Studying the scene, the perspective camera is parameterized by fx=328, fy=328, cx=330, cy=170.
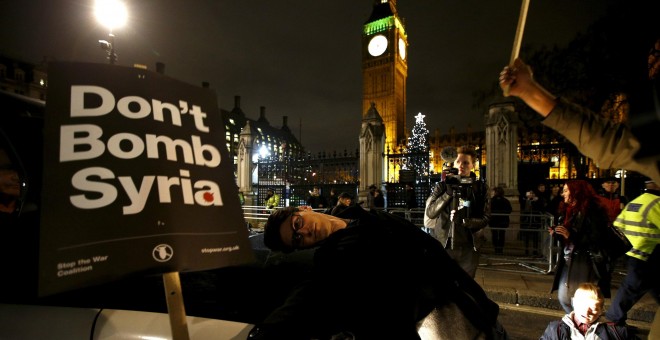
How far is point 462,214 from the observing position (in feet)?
15.0

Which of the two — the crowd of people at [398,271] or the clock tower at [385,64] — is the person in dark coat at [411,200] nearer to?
the crowd of people at [398,271]

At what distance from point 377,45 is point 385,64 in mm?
4151

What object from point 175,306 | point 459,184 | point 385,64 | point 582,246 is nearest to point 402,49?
point 385,64

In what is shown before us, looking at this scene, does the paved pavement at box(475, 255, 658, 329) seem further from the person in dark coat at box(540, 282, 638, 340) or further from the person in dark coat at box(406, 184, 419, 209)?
the person in dark coat at box(406, 184, 419, 209)

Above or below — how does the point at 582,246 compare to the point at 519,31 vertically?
below

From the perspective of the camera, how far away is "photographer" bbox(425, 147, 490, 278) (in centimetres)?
448

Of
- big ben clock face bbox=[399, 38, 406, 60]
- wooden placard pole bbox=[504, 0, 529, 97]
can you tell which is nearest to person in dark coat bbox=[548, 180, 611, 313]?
wooden placard pole bbox=[504, 0, 529, 97]

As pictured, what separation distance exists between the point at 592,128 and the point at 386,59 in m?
69.8

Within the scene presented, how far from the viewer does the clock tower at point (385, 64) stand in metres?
65.6

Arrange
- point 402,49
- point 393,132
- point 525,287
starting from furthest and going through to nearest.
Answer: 1. point 402,49
2. point 393,132
3. point 525,287

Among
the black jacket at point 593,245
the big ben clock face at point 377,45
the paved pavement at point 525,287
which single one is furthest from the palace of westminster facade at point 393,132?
the paved pavement at point 525,287

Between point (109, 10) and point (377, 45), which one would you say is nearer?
point (109, 10)

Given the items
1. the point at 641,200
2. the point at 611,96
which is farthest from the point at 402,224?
the point at 611,96

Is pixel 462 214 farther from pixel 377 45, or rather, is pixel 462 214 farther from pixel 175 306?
pixel 377 45
